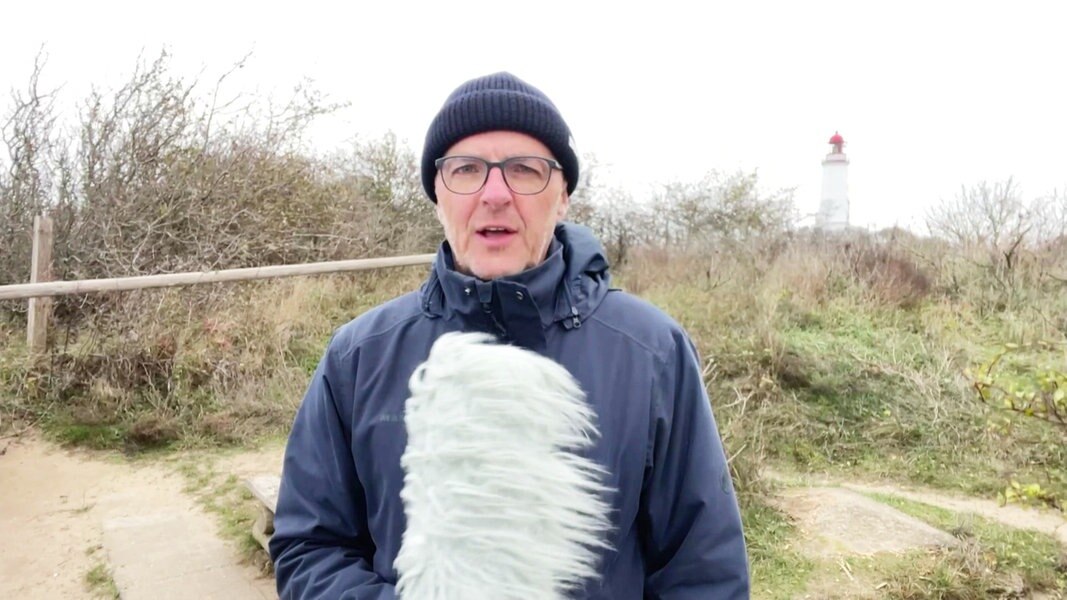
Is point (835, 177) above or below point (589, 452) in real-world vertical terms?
above

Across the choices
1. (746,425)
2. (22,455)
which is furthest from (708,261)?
(22,455)

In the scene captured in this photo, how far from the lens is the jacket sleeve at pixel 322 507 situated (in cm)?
125

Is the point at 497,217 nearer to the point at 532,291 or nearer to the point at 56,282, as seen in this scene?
the point at 532,291

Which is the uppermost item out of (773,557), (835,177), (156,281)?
(835,177)

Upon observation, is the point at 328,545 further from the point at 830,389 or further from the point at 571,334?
the point at 830,389

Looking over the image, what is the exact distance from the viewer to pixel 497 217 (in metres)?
1.29

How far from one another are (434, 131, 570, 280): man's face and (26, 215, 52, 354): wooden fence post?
6.07 m

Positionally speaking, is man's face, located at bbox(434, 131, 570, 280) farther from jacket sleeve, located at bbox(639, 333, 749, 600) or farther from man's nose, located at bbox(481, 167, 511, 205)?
jacket sleeve, located at bbox(639, 333, 749, 600)

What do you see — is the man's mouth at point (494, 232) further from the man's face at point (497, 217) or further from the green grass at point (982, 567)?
the green grass at point (982, 567)

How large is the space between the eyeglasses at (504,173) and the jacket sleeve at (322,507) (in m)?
0.40

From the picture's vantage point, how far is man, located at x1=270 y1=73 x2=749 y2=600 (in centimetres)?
124

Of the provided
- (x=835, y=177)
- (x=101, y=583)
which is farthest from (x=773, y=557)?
(x=835, y=177)

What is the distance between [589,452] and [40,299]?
6397mm

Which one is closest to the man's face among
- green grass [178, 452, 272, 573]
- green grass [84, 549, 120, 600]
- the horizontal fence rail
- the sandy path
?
the sandy path
